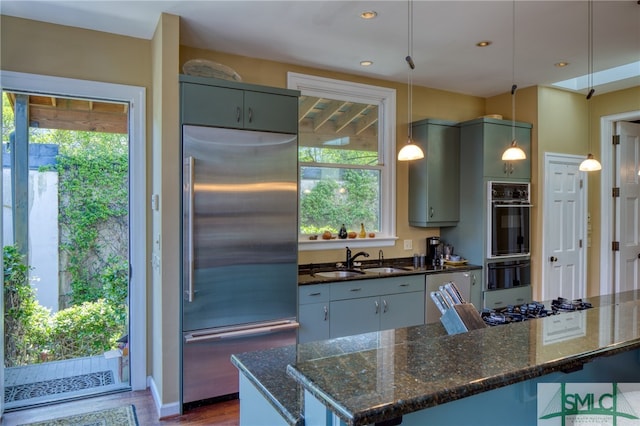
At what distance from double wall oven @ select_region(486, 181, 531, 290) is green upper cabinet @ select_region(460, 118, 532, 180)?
0.12m

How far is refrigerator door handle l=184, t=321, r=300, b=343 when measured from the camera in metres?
3.01

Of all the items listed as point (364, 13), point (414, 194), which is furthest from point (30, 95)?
point (414, 194)

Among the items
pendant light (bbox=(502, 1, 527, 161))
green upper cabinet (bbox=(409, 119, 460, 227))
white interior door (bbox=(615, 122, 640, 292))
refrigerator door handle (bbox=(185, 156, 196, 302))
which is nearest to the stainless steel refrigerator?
refrigerator door handle (bbox=(185, 156, 196, 302))

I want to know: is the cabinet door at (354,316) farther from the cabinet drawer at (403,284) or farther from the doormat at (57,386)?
the doormat at (57,386)

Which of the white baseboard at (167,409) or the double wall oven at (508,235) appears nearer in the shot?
the white baseboard at (167,409)

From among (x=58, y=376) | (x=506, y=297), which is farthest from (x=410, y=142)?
(x=58, y=376)

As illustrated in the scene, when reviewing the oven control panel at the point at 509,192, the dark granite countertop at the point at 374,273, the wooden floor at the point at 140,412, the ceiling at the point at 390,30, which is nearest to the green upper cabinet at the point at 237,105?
the ceiling at the point at 390,30

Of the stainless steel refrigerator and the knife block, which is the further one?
the stainless steel refrigerator

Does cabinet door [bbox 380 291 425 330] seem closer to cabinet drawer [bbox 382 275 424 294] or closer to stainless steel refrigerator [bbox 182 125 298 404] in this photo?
cabinet drawer [bbox 382 275 424 294]

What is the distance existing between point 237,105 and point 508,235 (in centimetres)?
318

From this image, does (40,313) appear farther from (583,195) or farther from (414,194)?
(583,195)

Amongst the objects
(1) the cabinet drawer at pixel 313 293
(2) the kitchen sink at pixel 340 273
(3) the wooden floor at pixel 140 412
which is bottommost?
(3) the wooden floor at pixel 140 412

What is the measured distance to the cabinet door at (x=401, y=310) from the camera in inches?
152

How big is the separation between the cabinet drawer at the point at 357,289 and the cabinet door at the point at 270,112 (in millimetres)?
1382
